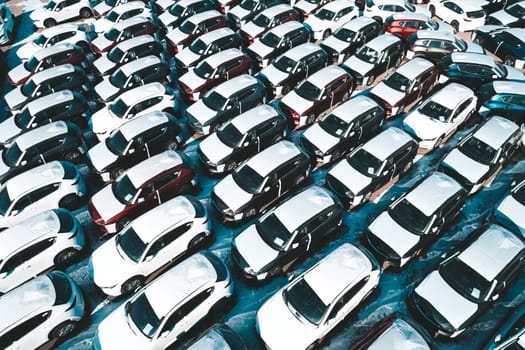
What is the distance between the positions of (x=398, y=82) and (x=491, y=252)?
8576 millimetres

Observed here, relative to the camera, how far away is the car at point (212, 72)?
58.9ft

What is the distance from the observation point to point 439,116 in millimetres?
15336

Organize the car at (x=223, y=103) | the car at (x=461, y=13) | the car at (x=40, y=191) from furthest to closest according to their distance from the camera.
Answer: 1. the car at (x=461, y=13)
2. the car at (x=223, y=103)
3. the car at (x=40, y=191)

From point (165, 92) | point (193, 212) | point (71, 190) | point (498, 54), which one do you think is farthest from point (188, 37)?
point (498, 54)

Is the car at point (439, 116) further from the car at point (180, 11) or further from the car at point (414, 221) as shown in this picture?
the car at point (180, 11)

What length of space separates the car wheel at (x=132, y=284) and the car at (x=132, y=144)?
4.99 m

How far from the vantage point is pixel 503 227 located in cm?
1157

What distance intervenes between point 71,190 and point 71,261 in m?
2.64

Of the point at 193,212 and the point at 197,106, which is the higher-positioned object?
the point at 197,106

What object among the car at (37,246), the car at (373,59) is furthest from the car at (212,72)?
the car at (37,246)

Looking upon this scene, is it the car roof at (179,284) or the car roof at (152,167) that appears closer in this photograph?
the car roof at (179,284)

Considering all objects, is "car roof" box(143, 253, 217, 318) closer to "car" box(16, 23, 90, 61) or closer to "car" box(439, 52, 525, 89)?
"car" box(439, 52, 525, 89)

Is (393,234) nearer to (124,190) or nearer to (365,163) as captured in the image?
(365,163)

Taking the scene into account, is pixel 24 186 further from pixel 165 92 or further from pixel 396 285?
pixel 396 285
